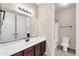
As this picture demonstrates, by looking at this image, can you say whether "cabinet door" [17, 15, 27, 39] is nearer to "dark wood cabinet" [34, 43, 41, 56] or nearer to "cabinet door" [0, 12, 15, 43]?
"cabinet door" [0, 12, 15, 43]

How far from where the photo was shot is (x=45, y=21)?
2338mm

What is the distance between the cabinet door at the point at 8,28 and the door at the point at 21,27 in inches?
6.7

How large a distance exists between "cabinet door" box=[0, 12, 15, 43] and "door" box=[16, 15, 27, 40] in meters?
0.17

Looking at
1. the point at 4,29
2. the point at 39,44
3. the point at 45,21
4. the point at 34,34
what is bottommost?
the point at 39,44

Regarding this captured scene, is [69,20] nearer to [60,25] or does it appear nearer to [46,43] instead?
[60,25]

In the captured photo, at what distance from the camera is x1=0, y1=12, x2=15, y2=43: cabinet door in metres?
1.72

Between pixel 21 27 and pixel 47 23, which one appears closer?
pixel 21 27

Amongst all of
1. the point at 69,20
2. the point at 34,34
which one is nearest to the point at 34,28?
the point at 34,34

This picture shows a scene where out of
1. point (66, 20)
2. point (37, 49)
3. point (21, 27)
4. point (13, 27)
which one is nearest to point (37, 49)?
point (37, 49)

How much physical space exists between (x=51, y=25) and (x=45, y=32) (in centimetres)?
27

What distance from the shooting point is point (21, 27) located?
2.23 m

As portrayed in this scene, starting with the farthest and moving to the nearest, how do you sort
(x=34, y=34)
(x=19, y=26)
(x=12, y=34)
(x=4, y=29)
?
(x=34, y=34) < (x=19, y=26) < (x=12, y=34) < (x=4, y=29)

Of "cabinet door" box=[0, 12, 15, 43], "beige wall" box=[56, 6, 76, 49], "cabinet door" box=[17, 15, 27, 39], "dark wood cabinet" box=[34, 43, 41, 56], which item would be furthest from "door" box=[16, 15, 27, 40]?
"beige wall" box=[56, 6, 76, 49]

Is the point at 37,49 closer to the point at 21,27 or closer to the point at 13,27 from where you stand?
the point at 21,27
